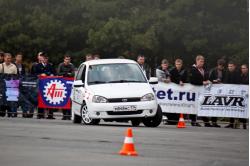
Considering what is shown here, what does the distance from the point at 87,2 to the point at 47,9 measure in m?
4.18

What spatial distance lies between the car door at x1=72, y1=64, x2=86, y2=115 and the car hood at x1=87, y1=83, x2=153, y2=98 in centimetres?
46

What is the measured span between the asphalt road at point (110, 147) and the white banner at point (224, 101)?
4.00 metres

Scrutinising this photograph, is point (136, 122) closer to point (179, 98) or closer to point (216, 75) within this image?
point (179, 98)

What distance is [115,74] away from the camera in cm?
2456

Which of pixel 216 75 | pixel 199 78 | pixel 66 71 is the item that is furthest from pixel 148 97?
pixel 66 71

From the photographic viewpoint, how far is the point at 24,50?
70562mm

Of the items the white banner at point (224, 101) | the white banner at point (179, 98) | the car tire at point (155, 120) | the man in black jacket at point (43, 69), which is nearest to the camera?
the car tire at point (155, 120)

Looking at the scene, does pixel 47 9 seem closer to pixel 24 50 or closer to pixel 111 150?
pixel 24 50

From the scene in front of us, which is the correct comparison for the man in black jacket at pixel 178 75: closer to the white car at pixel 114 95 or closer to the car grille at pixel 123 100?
the white car at pixel 114 95

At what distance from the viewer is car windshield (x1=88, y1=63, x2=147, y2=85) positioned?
80.2 ft

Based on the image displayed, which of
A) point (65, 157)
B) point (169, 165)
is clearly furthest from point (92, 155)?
point (169, 165)

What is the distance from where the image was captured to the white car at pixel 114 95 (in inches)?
924

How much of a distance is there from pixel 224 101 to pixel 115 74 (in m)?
4.00

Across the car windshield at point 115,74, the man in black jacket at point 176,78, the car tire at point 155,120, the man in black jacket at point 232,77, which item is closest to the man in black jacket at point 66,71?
the man in black jacket at point 176,78
